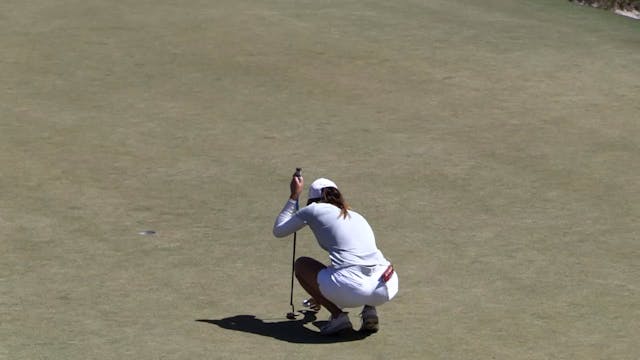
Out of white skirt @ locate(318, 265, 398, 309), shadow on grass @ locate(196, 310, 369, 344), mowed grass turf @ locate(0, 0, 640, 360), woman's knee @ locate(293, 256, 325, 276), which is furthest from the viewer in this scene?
mowed grass turf @ locate(0, 0, 640, 360)

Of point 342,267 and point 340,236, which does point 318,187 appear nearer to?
Result: point 340,236

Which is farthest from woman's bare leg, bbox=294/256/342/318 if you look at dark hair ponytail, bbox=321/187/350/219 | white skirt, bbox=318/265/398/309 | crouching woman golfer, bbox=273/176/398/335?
dark hair ponytail, bbox=321/187/350/219

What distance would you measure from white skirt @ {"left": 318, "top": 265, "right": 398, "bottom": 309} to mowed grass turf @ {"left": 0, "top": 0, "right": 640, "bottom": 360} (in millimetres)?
342

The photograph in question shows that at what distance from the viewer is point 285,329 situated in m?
11.1

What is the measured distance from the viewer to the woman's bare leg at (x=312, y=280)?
1093 cm

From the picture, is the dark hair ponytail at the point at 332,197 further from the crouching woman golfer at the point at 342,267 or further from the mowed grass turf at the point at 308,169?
the mowed grass turf at the point at 308,169

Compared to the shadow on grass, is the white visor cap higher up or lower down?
higher up

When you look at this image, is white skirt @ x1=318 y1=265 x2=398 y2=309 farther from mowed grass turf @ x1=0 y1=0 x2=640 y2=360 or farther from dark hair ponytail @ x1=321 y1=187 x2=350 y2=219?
dark hair ponytail @ x1=321 y1=187 x2=350 y2=219

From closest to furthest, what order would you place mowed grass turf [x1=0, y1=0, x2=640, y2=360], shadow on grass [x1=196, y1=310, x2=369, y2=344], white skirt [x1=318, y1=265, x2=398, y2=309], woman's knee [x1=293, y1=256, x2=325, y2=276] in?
white skirt [x1=318, y1=265, x2=398, y2=309] < shadow on grass [x1=196, y1=310, x2=369, y2=344] < woman's knee [x1=293, y1=256, x2=325, y2=276] < mowed grass turf [x1=0, y1=0, x2=640, y2=360]

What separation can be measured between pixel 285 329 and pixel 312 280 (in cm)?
46

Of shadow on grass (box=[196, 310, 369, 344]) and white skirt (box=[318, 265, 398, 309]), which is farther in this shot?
shadow on grass (box=[196, 310, 369, 344])

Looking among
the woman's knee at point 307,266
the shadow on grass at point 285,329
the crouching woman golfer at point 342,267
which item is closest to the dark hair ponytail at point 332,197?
the crouching woman golfer at point 342,267

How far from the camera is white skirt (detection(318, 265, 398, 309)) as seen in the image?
10.7 metres

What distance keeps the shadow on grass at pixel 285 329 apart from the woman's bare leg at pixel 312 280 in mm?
214
